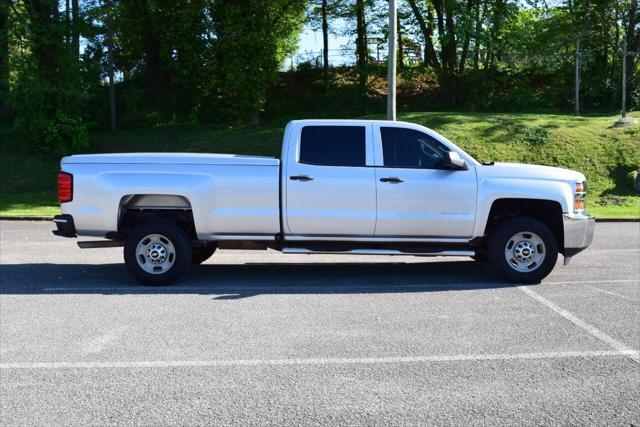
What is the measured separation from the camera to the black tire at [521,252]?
849 centimetres

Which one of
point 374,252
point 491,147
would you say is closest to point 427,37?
point 491,147

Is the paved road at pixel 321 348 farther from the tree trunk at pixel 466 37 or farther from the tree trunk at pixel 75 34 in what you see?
the tree trunk at pixel 466 37

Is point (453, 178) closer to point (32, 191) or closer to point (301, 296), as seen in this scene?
point (301, 296)

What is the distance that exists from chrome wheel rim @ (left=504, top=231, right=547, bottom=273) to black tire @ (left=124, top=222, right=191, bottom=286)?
404cm

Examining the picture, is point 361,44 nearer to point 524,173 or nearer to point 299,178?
point 524,173

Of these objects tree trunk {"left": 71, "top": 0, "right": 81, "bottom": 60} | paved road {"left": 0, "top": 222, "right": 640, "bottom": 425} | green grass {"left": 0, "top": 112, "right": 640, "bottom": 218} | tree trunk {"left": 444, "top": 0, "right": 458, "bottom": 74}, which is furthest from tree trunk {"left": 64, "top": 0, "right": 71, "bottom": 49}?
paved road {"left": 0, "top": 222, "right": 640, "bottom": 425}

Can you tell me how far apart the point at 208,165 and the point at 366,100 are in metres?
28.6

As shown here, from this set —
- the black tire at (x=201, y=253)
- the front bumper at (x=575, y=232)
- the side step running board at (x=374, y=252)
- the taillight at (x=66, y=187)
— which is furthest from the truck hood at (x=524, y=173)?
the taillight at (x=66, y=187)

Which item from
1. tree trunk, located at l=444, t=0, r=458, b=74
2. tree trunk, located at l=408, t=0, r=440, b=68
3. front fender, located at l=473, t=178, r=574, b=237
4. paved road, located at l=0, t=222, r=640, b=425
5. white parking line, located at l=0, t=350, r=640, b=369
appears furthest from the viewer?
tree trunk, located at l=408, t=0, r=440, b=68

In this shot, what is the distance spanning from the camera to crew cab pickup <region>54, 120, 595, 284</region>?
332 inches

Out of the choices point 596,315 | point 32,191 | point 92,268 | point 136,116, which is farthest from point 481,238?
point 136,116

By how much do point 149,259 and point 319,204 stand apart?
2.23 metres

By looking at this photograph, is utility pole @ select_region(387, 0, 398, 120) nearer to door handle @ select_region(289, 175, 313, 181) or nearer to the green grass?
the green grass

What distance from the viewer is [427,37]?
3456 centimetres
